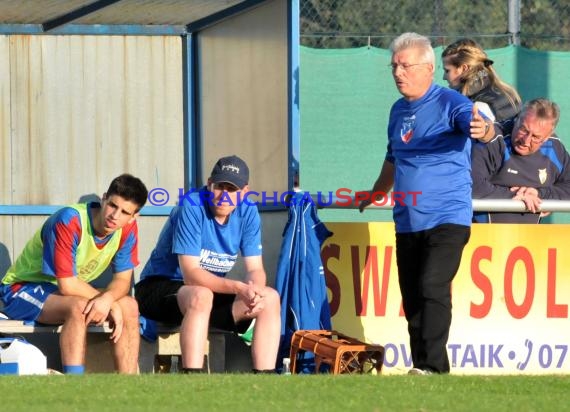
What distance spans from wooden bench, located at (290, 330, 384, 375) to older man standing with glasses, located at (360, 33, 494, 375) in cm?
35

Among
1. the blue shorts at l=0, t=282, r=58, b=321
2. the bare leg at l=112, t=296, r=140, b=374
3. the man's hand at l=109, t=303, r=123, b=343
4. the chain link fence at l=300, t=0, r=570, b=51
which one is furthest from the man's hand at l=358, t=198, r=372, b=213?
the chain link fence at l=300, t=0, r=570, b=51

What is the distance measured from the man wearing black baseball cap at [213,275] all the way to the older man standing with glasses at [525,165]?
1.54 metres

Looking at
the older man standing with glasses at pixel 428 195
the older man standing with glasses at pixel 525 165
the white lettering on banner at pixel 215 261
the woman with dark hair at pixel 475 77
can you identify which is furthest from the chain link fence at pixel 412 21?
the older man standing with glasses at pixel 428 195

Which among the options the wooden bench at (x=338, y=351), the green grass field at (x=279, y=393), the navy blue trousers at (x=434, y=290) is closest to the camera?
the green grass field at (x=279, y=393)

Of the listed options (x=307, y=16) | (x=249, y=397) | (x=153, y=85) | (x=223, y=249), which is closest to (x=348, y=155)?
(x=307, y=16)

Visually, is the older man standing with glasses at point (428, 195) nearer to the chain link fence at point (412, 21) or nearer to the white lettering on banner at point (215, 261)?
the white lettering on banner at point (215, 261)

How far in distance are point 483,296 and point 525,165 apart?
3.01ft

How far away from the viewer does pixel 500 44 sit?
13109mm

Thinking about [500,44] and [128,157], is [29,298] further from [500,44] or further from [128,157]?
[500,44]

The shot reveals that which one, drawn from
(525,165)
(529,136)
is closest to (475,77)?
(529,136)

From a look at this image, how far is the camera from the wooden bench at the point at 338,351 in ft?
26.2

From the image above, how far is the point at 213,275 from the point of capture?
841 cm

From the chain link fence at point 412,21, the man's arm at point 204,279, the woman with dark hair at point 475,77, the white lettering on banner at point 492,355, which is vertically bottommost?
the white lettering on banner at point 492,355

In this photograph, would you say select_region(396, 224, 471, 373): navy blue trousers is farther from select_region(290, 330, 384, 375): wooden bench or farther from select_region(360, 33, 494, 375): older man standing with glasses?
select_region(290, 330, 384, 375): wooden bench
